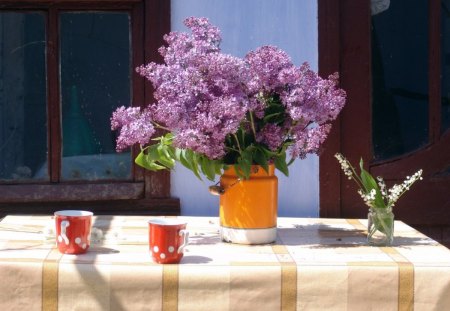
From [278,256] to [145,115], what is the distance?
1.66 feet

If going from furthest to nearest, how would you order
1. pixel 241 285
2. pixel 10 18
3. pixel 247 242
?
pixel 10 18 < pixel 247 242 < pixel 241 285

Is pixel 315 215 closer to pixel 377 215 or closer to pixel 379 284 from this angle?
pixel 377 215

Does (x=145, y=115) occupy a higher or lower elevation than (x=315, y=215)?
higher

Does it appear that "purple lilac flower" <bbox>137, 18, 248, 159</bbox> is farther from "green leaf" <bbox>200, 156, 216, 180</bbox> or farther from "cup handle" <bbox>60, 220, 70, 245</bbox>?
"cup handle" <bbox>60, 220, 70, 245</bbox>

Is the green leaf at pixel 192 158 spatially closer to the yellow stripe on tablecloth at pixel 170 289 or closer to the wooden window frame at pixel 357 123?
the yellow stripe on tablecloth at pixel 170 289

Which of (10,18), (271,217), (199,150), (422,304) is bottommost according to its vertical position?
(422,304)

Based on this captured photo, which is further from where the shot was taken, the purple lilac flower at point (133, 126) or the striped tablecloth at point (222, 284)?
the purple lilac flower at point (133, 126)

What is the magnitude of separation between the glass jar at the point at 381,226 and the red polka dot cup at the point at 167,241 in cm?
56

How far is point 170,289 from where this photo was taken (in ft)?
5.87

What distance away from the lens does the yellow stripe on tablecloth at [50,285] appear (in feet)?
5.90

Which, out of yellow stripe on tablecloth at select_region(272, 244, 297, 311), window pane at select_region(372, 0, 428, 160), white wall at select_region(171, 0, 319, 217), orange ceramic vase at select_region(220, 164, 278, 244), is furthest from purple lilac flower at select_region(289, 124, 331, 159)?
window pane at select_region(372, 0, 428, 160)

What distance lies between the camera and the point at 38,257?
6.11 feet

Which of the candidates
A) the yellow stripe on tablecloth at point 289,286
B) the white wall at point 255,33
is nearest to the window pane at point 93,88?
the white wall at point 255,33

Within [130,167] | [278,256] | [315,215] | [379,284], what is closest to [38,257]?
[278,256]
